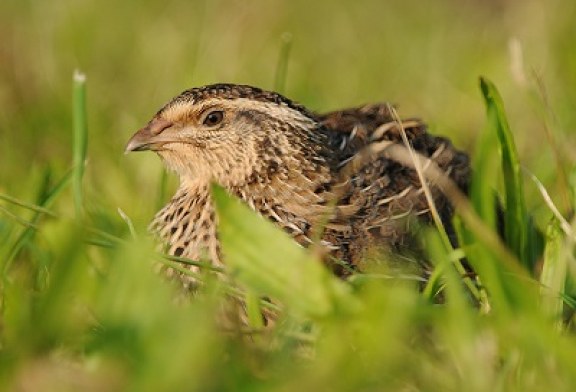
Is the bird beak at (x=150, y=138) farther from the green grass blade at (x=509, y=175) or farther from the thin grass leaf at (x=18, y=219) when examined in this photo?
the green grass blade at (x=509, y=175)

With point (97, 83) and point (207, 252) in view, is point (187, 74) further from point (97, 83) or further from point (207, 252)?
point (207, 252)

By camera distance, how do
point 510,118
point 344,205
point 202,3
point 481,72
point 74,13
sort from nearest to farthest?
point 344,205, point 510,118, point 481,72, point 74,13, point 202,3

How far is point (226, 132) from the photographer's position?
464 centimetres

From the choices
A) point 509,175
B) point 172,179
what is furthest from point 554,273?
point 172,179

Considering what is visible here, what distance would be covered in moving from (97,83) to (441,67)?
6.73 ft

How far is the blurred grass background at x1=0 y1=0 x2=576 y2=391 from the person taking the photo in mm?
2971

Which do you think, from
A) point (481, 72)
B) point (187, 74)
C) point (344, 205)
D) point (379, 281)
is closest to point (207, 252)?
point (344, 205)

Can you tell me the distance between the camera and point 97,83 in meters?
7.05

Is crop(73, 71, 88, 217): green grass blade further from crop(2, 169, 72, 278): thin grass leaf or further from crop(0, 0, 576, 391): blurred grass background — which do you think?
crop(0, 0, 576, 391): blurred grass background

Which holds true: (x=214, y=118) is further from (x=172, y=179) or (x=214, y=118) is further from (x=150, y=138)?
(x=172, y=179)

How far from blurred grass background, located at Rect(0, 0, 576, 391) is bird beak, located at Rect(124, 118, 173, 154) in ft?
1.04

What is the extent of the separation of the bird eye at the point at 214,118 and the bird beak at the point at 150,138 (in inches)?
5.1

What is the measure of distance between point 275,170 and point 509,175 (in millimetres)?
832

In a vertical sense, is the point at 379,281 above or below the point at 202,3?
below
